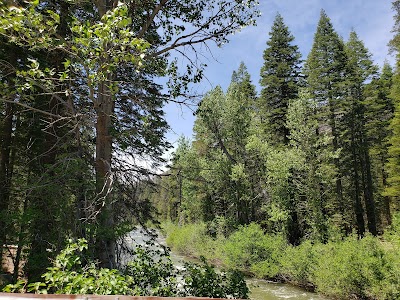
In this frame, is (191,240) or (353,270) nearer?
(353,270)

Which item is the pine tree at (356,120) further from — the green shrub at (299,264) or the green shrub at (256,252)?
the green shrub at (299,264)

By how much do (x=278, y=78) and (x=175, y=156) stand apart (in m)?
20.0

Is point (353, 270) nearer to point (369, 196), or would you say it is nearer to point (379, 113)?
point (369, 196)

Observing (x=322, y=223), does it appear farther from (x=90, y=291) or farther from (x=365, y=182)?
(x=90, y=291)

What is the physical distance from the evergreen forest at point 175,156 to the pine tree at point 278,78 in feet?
0.41

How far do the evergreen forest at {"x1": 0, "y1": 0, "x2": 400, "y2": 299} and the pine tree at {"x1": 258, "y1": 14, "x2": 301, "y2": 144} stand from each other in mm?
126

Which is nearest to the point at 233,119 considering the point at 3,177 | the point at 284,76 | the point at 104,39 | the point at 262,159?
the point at 262,159

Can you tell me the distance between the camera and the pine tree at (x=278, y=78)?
2519 cm

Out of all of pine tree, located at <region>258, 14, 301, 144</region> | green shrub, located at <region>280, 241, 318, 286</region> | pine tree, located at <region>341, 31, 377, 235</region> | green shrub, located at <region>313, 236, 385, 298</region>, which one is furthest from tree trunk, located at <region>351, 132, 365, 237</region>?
green shrub, located at <region>313, 236, 385, 298</region>

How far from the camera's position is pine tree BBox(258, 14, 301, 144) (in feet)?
82.6

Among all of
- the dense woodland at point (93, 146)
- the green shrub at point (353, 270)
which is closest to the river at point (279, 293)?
the green shrub at point (353, 270)

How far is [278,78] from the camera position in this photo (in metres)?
25.2

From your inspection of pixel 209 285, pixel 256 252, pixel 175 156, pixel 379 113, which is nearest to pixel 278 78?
pixel 379 113

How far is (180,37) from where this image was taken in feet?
19.9
